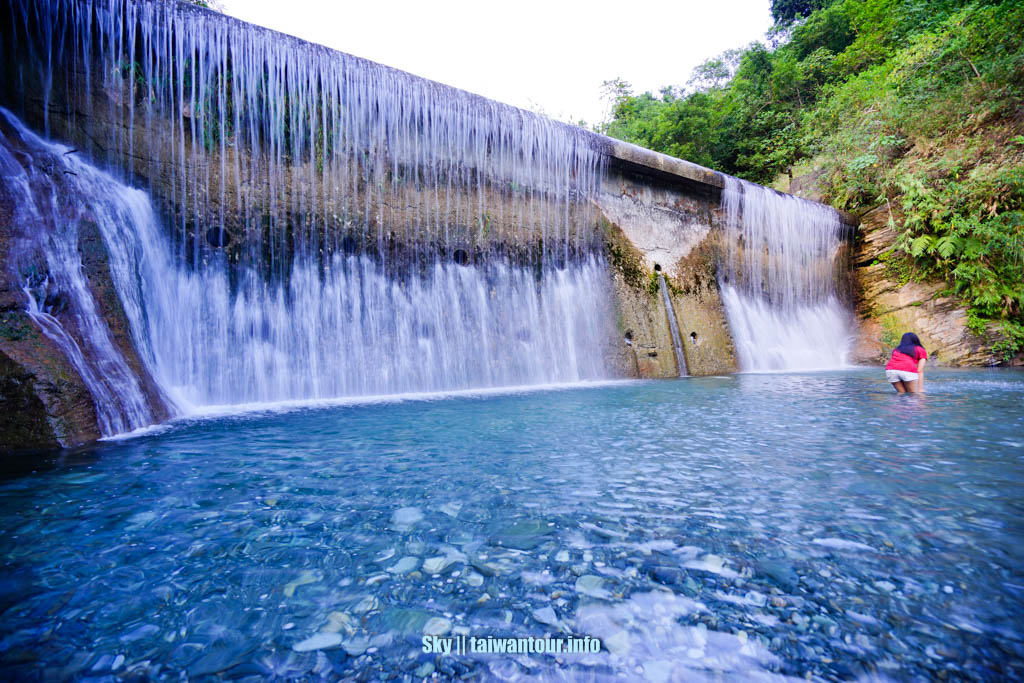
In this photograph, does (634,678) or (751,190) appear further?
(751,190)

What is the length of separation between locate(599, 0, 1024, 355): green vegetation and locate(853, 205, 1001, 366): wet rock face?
21cm

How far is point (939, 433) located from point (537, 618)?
124 inches

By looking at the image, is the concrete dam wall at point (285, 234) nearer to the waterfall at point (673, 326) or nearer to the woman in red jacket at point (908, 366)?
the waterfall at point (673, 326)

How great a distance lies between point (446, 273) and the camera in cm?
662

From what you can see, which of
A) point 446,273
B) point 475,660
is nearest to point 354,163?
point 446,273

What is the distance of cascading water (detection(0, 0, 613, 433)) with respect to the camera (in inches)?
186

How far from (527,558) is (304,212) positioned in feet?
18.4

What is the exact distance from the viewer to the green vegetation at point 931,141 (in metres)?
9.20

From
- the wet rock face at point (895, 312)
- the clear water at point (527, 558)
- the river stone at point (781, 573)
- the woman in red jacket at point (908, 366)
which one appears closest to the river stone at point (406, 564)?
the clear water at point (527, 558)

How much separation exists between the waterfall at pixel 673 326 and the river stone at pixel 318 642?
7.98 m

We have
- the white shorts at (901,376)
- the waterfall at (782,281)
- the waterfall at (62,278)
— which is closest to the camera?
the waterfall at (62,278)

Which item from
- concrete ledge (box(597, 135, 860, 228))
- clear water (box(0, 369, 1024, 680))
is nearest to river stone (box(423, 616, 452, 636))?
clear water (box(0, 369, 1024, 680))

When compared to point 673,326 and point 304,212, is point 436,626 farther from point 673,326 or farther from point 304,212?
point 673,326

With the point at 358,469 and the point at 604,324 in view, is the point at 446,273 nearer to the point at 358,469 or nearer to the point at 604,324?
the point at 604,324
